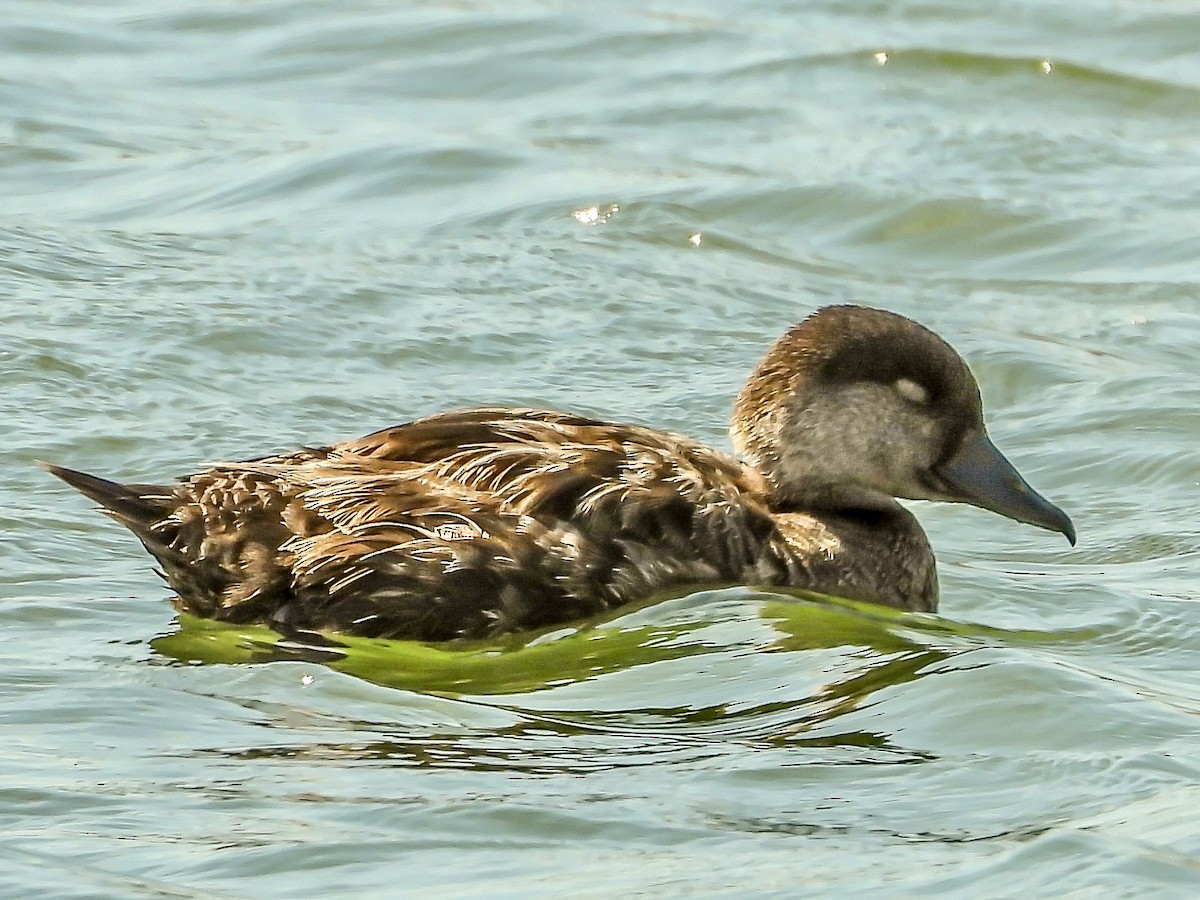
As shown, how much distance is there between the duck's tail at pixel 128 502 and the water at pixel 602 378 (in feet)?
1.13

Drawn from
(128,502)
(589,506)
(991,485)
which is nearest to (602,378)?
(991,485)

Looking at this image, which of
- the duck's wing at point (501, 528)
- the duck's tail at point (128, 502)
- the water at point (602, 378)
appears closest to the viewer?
the water at point (602, 378)

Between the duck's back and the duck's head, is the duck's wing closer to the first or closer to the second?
the duck's back

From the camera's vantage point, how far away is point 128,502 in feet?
24.5

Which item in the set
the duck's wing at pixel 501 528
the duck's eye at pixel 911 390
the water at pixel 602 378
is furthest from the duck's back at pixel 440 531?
the duck's eye at pixel 911 390

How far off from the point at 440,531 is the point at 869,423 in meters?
1.54

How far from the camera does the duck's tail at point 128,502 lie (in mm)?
7441

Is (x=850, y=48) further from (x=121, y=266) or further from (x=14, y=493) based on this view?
(x=14, y=493)

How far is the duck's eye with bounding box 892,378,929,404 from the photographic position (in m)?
8.03

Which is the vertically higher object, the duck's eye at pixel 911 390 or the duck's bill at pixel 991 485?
the duck's eye at pixel 911 390

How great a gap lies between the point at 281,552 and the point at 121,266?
4281mm

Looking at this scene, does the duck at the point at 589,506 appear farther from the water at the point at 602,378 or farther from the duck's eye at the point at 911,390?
the water at the point at 602,378

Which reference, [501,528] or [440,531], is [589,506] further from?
[440,531]

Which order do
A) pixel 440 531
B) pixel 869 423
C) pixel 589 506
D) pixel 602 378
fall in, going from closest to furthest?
1. pixel 440 531
2. pixel 589 506
3. pixel 869 423
4. pixel 602 378
